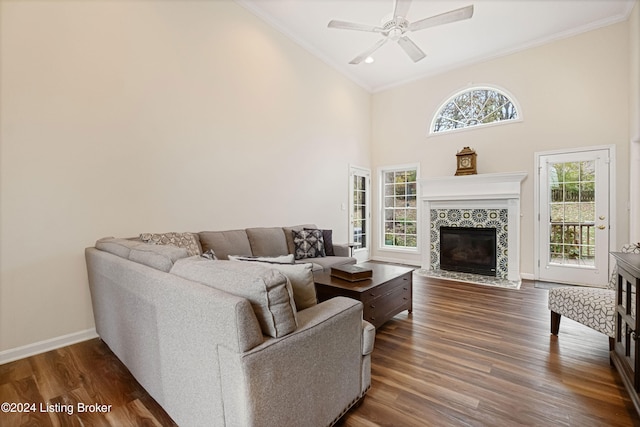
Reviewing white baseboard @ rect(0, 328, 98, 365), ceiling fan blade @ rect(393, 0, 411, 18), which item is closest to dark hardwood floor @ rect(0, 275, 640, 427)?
white baseboard @ rect(0, 328, 98, 365)

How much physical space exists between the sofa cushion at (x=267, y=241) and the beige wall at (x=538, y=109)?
129 inches

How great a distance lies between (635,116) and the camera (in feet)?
12.2

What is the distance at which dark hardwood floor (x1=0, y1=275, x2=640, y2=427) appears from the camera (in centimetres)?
165

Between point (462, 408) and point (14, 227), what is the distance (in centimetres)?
353

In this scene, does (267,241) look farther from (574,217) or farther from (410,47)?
(574,217)

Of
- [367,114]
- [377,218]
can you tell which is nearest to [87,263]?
[377,218]

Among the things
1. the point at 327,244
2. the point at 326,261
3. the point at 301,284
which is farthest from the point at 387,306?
the point at 327,244

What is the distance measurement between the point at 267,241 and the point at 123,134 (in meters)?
2.01

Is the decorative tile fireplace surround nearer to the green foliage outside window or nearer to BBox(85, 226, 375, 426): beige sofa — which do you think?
the green foliage outside window

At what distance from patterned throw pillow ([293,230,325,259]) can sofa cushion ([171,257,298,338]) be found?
111 inches

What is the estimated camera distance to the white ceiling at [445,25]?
390 centimetres

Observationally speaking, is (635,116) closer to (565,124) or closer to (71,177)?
(565,124)

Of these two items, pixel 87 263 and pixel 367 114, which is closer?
pixel 87 263

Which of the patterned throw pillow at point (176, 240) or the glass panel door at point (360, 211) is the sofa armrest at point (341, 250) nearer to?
the glass panel door at point (360, 211)
